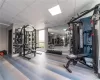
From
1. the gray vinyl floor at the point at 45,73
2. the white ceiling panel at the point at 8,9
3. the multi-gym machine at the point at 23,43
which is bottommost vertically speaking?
the gray vinyl floor at the point at 45,73

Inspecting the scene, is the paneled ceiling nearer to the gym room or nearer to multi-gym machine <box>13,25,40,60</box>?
the gym room

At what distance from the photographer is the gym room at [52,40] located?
280cm

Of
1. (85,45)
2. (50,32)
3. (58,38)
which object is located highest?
(50,32)

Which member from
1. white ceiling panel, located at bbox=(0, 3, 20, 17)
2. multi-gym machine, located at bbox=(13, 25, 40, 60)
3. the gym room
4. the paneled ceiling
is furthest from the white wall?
white ceiling panel, located at bbox=(0, 3, 20, 17)

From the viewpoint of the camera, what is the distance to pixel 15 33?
6.24 meters

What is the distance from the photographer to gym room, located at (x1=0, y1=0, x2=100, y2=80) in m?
2.80

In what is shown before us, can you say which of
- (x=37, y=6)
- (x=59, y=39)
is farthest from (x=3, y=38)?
(x=37, y=6)

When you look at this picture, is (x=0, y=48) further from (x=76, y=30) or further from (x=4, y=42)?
(x=76, y=30)

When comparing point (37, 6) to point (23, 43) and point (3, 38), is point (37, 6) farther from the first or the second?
point (3, 38)

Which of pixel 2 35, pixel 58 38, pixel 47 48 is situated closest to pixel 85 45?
pixel 58 38

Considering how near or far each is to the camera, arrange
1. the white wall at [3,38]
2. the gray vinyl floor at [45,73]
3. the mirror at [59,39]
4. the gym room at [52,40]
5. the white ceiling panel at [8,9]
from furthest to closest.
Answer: the white wall at [3,38] < the mirror at [59,39] < the white ceiling panel at [8,9] < the gym room at [52,40] < the gray vinyl floor at [45,73]

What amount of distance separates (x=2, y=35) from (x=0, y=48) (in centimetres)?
123

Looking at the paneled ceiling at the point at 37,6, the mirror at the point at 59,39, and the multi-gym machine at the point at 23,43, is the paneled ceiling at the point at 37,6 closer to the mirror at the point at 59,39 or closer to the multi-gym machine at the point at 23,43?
the multi-gym machine at the point at 23,43

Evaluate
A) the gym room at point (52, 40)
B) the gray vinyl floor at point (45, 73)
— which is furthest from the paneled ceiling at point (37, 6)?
the gray vinyl floor at point (45, 73)
